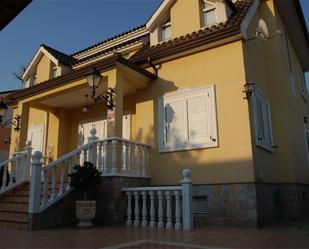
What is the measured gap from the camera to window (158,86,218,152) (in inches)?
309

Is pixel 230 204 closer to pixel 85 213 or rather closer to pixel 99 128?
pixel 85 213

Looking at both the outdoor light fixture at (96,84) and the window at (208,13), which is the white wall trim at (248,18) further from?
the outdoor light fixture at (96,84)

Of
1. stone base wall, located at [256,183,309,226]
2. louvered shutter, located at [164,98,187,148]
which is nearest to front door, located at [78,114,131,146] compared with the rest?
louvered shutter, located at [164,98,187,148]

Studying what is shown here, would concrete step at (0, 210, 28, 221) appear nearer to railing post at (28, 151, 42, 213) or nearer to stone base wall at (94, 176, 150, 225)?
railing post at (28, 151, 42, 213)

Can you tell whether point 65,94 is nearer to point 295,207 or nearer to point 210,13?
point 210,13

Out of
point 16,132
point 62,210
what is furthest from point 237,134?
point 16,132

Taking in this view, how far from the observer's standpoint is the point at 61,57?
13.2 meters

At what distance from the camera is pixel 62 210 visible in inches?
273

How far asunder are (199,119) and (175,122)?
74 centimetres

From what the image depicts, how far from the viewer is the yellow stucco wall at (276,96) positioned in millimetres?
8451

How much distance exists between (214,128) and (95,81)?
3.27 meters

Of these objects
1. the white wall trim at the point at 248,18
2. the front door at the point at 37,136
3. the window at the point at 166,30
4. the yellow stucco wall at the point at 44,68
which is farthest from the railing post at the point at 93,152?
the yellow stucco wall at the point at 44,68

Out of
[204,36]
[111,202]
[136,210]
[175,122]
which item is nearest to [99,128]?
[175,122]

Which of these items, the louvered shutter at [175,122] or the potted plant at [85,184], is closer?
the potted plant at [85,184]
